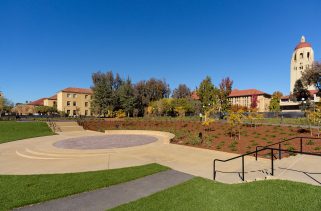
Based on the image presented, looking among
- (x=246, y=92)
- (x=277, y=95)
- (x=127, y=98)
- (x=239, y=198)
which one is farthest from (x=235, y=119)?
(x=277, y=95)

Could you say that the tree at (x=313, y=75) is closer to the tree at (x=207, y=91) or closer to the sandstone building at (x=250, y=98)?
the tree at (x=207, y=91)

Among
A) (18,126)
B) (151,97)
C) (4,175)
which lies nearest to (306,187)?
(4,175)

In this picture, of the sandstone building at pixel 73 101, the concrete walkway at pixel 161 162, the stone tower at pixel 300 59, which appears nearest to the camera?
the concrete walkway at pixel 161 162

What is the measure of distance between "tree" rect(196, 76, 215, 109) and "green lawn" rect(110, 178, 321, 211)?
128ft

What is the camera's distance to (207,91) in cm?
4669

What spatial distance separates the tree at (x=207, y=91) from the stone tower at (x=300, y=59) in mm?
59619

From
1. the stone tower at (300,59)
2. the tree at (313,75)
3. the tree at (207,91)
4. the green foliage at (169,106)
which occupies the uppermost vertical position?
the stone tower at (300,59)

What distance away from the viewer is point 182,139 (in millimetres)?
19891

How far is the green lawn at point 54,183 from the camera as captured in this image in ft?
22.1

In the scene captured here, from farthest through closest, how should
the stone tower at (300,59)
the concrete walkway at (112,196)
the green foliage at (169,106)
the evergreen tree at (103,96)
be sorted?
the stone tower at (300,59) → the evergreen tree at (103,96) → the green foliage at (169,106) → the concrete walkway at (112,196)

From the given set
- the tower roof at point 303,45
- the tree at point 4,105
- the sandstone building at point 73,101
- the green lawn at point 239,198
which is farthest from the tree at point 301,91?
the tree at point 4,105

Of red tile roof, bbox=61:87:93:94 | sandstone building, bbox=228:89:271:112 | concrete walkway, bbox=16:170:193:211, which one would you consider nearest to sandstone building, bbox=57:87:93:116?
red tile roof, bbox=61:87:93:94

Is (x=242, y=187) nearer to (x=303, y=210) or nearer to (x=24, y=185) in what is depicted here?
(x=303, y=210)

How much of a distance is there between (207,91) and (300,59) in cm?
6567
